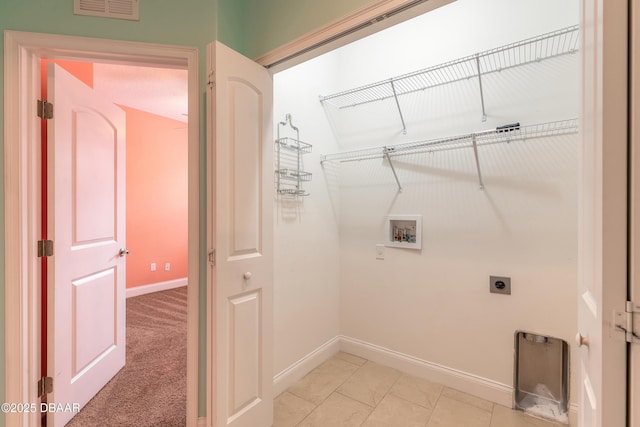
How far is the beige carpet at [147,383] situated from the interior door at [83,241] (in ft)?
0.35

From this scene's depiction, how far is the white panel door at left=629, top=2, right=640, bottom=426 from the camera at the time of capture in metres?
0.58

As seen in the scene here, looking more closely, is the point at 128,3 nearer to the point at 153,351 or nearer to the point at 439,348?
the point at 153,351

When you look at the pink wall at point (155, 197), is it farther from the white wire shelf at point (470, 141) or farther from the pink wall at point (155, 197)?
the white wire shelf at point (470, 141)

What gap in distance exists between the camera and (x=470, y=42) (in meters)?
2.00

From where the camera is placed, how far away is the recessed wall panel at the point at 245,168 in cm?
143

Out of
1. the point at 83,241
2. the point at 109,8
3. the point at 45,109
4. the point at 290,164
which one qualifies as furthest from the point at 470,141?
the point at 83,241

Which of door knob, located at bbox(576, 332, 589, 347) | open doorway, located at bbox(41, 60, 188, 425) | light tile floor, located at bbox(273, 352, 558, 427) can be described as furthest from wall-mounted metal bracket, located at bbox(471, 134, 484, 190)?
open doorway, located at bbox(41, 60, 188, 425)

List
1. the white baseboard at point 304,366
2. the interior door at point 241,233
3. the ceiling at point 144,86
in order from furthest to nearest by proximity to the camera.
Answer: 1. the ceiling at point 144,86
2. the white baseboard at point 304,366
3. the interior door at point 241,233

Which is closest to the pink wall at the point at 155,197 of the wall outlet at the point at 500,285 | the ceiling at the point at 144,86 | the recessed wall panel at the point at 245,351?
the ceiling at the point at 144,86

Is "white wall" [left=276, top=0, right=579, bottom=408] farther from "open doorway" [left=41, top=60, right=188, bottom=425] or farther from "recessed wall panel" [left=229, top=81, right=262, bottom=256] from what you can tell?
"open doorway" [left=41, top=60, right=188, bottom=425]

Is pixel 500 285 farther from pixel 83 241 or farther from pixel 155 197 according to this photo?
pixel 155 197

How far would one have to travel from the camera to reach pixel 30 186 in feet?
4.62

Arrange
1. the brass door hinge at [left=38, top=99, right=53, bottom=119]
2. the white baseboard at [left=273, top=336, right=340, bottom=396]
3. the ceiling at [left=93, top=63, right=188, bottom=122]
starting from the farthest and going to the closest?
the ceiling at [left=93, top=63, right=188, bottom=122], the white baseboard at [left=273, top=336, right=340, bottom=396], the brass door hinge at [left=38, top=99, right=53, bottom=119]

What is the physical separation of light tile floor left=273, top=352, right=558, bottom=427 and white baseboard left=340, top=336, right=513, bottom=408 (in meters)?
0.04
